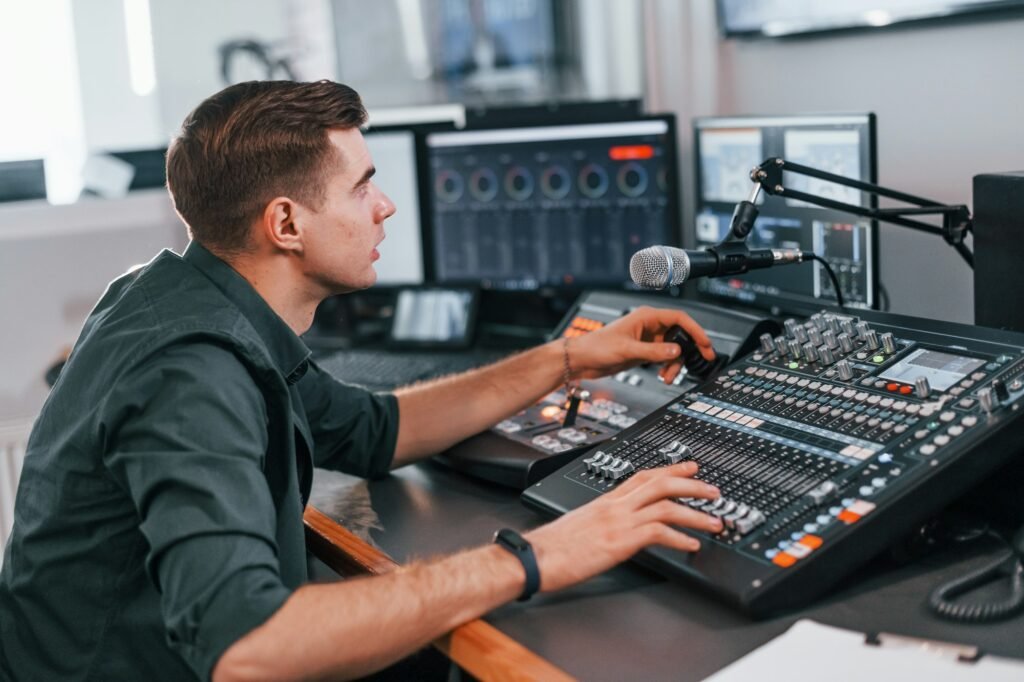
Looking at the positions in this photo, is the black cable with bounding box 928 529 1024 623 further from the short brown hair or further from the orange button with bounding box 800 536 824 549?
the short brown hair

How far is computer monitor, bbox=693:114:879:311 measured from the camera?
69.3 inches

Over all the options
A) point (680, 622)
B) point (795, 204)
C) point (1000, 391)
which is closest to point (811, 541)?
point (680, 622)

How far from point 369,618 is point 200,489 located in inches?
7.7

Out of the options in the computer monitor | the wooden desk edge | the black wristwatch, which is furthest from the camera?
the computer monitor

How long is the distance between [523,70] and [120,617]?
2258mm

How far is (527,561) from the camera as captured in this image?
111 centimetres

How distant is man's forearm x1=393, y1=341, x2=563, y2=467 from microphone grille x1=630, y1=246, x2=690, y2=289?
0.99 feet

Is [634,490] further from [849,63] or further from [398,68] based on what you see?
[398,68]

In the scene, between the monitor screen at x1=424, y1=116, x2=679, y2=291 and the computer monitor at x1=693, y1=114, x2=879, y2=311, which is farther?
the monitor screen at x1=424, y1=116, x2=679, y2=291

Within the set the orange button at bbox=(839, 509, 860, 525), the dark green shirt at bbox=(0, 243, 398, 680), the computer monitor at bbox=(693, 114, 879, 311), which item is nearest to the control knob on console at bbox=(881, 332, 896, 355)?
the orange button at bbox=(839, 509, 860, 525)

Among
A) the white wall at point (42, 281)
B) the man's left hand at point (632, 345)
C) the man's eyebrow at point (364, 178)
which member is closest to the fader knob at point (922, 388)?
the man's left hand at point (632, 345)

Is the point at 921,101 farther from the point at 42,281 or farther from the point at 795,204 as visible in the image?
the point at 42,281

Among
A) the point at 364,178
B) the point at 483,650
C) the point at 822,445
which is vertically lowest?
the point at 483,650

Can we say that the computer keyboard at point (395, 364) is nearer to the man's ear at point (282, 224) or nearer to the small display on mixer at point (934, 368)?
the man's ear at point (282, 224)
